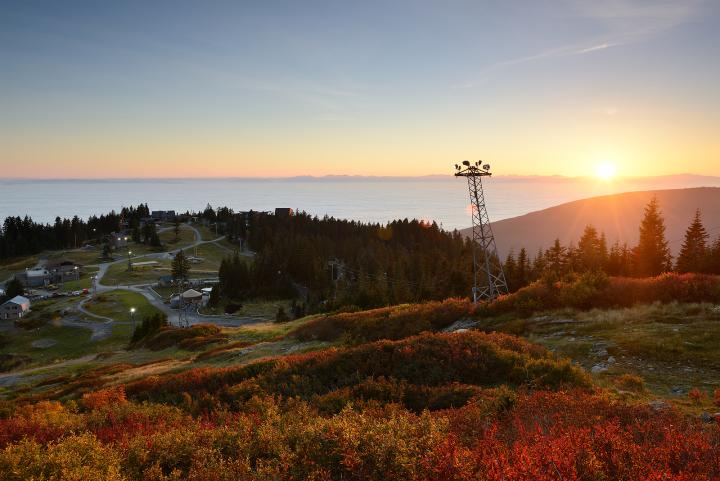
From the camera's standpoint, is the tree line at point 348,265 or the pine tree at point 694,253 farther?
the tree line at point 348,265

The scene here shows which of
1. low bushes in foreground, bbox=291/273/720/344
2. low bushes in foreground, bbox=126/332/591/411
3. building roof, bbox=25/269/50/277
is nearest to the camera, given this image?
low bushes in foreground, bbox=126/332/591/411

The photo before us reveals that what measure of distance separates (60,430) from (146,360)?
26984 mm

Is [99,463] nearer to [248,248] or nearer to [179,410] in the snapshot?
[179,410]

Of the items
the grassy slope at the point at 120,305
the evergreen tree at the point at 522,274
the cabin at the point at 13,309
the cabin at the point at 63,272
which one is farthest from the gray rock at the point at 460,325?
the cabin at the point at 63,272

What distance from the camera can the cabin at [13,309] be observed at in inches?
3297

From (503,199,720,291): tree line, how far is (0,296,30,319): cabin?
9838cm

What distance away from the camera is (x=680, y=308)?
1844 cm

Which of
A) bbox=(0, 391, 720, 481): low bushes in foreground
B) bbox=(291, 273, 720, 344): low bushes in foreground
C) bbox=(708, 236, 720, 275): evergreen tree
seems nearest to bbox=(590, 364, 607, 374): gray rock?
bbox=(0, 391, 720, 481): low bushes in foreground

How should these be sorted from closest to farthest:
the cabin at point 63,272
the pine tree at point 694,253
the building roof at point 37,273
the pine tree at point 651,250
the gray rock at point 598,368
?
1. the gray rock at point 598,368
2. the pine tree at point 694,253
3. the pine tree at point 651,250
4. the building roof at point 37,273
5. the cabin at point 63,272

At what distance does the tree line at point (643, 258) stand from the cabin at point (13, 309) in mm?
98384

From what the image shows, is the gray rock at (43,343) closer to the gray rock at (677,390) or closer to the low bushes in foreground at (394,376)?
the low bushes in foreground at (394,376)

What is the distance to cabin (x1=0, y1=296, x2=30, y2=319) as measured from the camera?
83750mm

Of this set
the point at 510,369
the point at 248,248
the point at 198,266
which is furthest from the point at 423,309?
the point at 248,248

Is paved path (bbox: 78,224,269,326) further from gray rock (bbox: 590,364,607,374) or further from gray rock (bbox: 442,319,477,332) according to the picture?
gray rock (bbox: 590,364,607,374)
